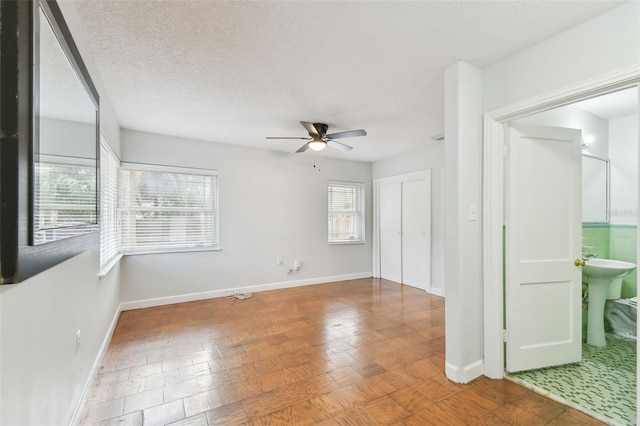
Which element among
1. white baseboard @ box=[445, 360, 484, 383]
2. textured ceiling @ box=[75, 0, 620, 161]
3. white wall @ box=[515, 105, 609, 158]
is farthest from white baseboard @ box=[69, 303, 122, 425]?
white wall @ box=[515, 105, 609, 158]

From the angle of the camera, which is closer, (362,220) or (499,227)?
(499,227)

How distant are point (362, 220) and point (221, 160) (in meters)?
3.05

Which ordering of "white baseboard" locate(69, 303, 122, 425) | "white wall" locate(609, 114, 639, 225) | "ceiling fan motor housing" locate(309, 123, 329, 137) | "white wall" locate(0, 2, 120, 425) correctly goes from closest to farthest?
"white wall" locate(0, 2, 120, 425) → "white baseboard" locate(69, 303, 122, 425) → "white wall" locate(609, 114, 639, 225) → "ceiling fan motor housing" locate(309, 123, 329, 137)

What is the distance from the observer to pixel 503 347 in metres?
2.29

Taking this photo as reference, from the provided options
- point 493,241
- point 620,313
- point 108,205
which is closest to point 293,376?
point 493,241

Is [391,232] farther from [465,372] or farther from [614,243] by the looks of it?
[465,372]

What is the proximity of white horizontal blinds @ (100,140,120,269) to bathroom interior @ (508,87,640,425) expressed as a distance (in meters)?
3.86

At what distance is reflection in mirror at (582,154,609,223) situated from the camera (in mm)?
3220

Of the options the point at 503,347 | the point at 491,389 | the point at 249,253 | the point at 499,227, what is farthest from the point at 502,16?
the point at 249,253

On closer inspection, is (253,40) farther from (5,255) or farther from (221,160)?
(221,160)

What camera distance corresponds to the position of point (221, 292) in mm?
4543

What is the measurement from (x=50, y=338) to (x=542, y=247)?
3.25 meters

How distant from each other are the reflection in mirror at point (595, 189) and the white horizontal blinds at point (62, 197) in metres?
4.53

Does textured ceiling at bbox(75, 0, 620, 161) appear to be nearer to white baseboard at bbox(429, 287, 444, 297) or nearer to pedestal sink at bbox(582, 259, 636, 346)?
pedestal sink at bbox(582, 259, 636, 346)
